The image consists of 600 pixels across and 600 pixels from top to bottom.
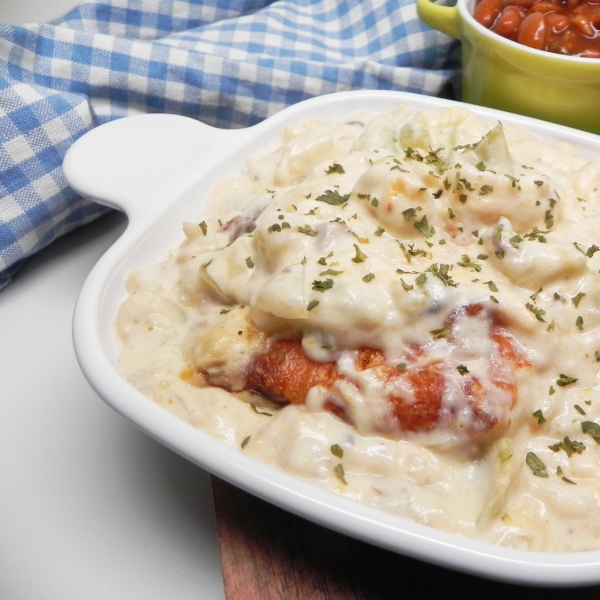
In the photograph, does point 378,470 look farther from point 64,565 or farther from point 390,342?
point 64,565

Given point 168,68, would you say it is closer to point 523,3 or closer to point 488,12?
point 488,12

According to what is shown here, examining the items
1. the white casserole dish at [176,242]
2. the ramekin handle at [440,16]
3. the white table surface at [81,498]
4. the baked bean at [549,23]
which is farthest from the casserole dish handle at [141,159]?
the baked bean at [549,23]

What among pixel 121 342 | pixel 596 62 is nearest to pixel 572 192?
pixel 596 62

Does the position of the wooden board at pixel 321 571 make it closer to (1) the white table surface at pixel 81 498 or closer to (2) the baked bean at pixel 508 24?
(1) the white table surface at pixel 81 498

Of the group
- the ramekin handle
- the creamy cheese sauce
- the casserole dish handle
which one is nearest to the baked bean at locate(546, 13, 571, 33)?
the ramekin handle

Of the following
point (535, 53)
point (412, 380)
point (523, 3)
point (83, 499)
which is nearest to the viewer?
point (412, 380)

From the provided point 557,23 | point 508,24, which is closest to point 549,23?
point 557,23

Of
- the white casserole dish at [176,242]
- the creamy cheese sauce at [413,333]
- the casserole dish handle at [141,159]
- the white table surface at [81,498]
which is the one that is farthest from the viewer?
the casserole dish handle at [141,159]
